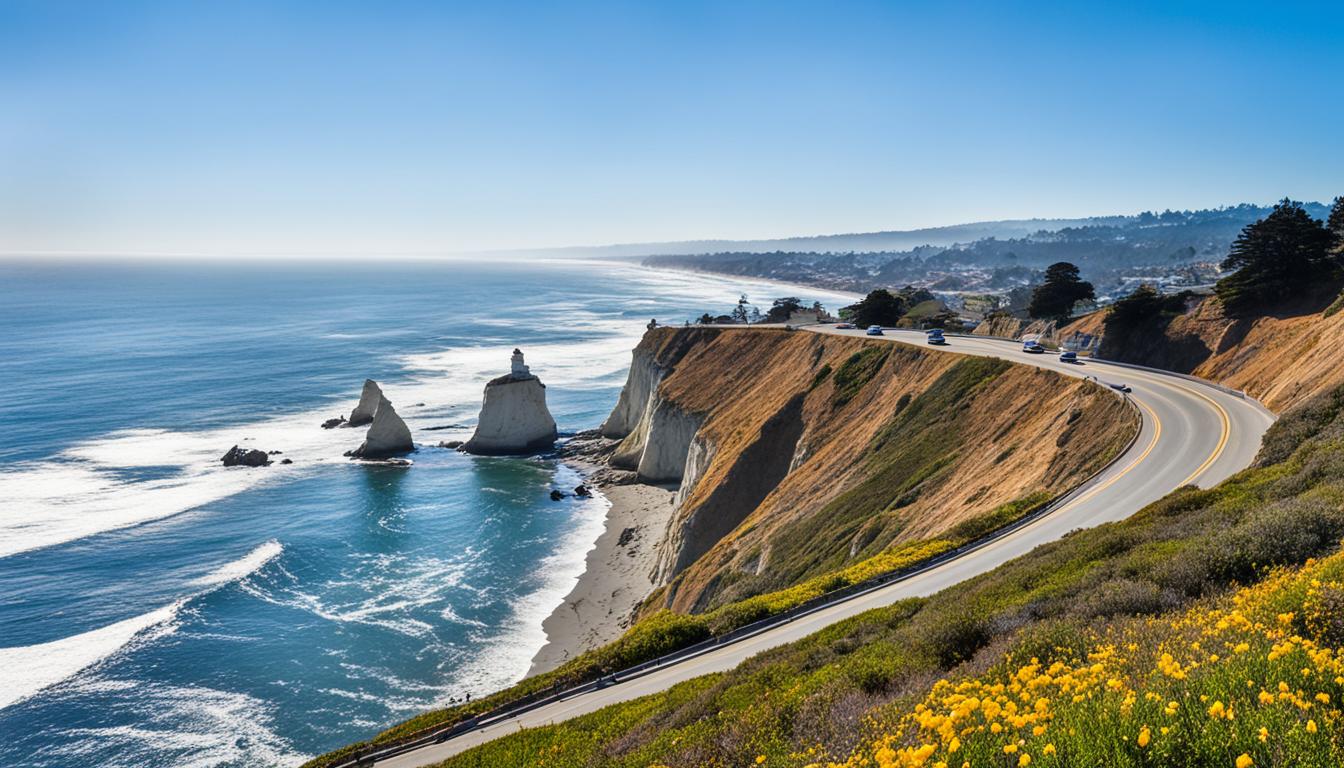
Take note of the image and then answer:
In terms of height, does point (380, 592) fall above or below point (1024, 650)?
below

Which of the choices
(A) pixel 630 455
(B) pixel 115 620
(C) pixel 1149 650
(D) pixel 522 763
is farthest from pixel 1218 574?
(A) pixel 630 455

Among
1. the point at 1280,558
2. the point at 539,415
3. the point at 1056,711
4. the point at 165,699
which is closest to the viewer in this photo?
the point at 1056,711

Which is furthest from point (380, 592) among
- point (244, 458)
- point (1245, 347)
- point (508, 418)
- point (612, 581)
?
point (1245, 347)

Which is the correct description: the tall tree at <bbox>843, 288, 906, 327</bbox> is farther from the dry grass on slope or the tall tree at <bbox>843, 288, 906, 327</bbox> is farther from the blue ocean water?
the blue ocean water

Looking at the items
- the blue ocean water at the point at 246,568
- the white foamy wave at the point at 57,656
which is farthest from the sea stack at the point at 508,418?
the white foamy wave at the point at 57,656

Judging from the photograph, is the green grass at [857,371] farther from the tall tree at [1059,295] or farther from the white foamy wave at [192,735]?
the white foamy wave at [192,735]

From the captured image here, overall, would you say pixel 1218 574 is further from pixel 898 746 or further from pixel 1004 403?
pixel 1004 403

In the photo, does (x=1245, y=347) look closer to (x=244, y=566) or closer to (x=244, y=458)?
(x=244, y=566)
